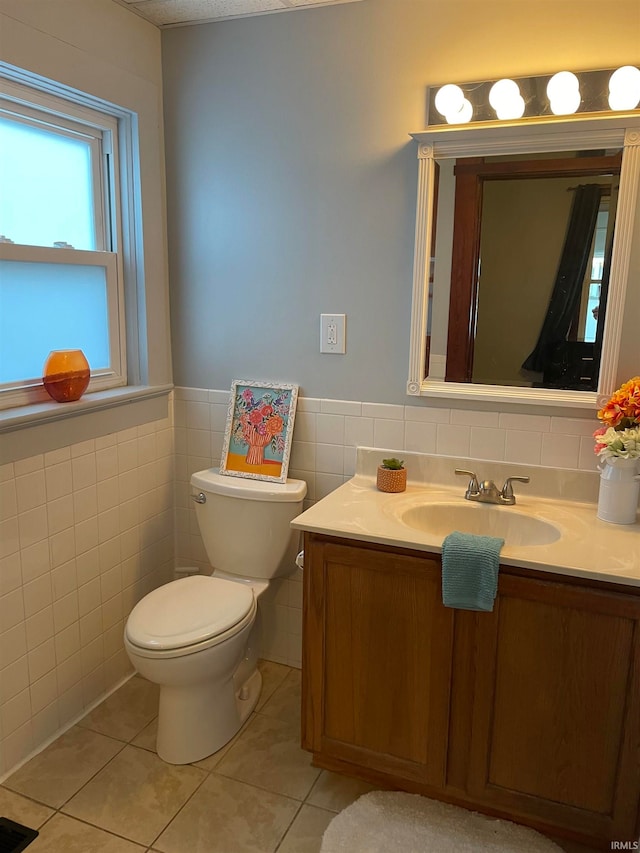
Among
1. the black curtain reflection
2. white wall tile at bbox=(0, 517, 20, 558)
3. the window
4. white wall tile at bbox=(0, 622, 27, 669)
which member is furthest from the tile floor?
the black curtain reflection

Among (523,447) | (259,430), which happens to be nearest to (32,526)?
(259,430)

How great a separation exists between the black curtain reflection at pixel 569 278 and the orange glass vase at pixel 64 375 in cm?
141

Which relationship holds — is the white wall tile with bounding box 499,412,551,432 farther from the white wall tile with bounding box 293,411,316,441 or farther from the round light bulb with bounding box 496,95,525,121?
the round light bulb with bounding box 496,95,525,121

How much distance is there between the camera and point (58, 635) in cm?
209

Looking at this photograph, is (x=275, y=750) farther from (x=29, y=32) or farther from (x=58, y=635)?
(x=29, y=32)

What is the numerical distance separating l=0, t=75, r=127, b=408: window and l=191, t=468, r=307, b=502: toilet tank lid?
1.62ft

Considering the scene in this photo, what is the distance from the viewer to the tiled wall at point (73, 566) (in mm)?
1911

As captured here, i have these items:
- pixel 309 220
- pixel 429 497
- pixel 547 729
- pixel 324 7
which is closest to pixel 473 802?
pixel 547 729

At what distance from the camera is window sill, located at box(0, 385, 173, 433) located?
1839 mm

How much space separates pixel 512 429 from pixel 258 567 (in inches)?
38.9

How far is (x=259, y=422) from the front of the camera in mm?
2371

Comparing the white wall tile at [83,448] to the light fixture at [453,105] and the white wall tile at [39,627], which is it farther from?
the light fixture at [453,105]

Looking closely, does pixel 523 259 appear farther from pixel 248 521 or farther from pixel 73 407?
pixel 73 407

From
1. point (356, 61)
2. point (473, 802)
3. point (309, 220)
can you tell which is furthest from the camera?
point (309, 220)
